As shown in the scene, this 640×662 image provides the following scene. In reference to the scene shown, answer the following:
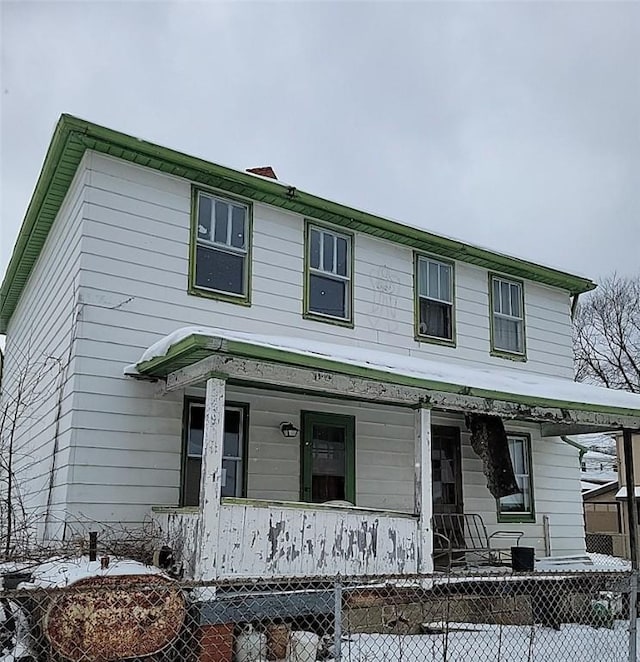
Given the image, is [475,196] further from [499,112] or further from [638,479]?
[638,479]

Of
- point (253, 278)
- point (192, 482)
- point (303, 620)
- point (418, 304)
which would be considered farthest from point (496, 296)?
point (303, 620)

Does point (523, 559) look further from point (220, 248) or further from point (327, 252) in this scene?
point (220, 248)

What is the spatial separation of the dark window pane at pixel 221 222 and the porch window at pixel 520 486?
6.32 meters

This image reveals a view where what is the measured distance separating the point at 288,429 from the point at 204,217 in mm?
3097

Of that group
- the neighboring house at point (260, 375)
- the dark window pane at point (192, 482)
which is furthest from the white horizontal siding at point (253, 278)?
the dark window pane at point (192, 482)

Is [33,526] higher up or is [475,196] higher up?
[475,196]

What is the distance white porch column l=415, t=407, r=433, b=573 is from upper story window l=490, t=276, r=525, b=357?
451cm

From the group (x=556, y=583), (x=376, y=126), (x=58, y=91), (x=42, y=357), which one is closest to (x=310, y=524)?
(x=556, y=583)

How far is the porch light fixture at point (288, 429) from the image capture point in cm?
1026

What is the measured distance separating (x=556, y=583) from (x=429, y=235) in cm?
560

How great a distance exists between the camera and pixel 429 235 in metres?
12.3

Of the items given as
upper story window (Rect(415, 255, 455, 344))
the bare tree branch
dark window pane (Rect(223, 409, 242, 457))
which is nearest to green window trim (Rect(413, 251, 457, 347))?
upper story window (Rect(415, 255, 455, 344))

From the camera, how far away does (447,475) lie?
1227 cm

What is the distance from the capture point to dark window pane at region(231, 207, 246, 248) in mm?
10320
